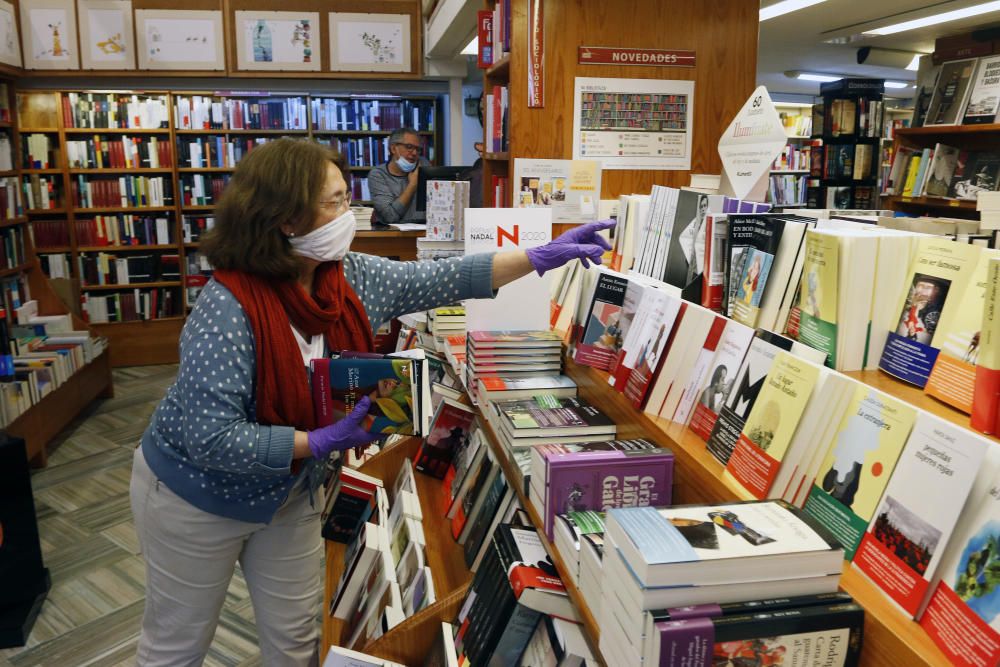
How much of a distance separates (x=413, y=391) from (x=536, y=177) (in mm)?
1523

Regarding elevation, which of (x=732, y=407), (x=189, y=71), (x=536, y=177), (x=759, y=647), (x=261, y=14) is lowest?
(x=759, y=647)

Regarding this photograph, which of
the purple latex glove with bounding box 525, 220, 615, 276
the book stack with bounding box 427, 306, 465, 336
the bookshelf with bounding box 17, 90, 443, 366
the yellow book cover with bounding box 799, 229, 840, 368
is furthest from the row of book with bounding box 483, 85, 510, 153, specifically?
the bookshelf with bounding box 17, 90, 443, 366

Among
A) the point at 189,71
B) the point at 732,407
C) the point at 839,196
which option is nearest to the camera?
the point at 732,407

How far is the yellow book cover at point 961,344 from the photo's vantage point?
1058 millimetres

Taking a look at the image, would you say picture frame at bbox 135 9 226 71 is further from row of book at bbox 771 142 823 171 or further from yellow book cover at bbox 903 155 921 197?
row of book at bbox 771 142 823 171

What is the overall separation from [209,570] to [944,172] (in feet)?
16.7

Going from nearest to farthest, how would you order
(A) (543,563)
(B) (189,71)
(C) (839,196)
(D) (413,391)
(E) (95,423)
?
(A) (543,563) < (D) (413,391) < (E) (95,423) < (B) (189,71) < (C) (839,196)

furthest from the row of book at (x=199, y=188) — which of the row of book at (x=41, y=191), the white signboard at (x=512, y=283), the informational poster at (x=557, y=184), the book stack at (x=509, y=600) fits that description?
the book stack at (x=509, y=600)

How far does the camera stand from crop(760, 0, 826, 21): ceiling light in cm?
522

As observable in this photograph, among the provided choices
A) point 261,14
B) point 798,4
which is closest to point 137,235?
point 261,14

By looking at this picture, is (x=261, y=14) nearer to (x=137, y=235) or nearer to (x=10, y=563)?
(x=137, y=235)

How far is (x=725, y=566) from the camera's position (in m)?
0.93

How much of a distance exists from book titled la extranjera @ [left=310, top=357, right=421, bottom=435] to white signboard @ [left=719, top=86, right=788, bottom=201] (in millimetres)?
934

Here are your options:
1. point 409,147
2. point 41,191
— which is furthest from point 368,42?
point 41,191
